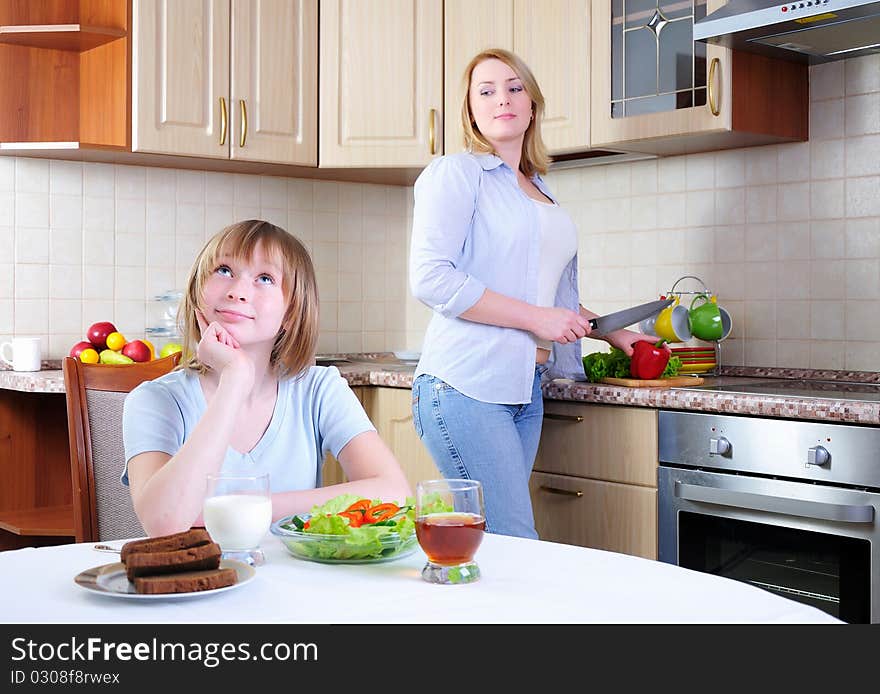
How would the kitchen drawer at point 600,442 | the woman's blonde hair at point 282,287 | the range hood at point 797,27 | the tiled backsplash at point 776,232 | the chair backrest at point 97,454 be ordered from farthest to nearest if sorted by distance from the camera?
A: the tiled backsplash at point 776,232 → the kitchen drawer at point 600,442 → the range hood at point 797,27 → the chair backrest at point 97,454 → the woman's blonde hair at point 282,287

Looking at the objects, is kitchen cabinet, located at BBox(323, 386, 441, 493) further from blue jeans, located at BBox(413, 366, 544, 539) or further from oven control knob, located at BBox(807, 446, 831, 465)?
oven control knob, located at BBox(807, 446, 831, 465)

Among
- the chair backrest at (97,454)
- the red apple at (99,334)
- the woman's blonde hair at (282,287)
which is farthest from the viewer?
the red apple at (99,334)

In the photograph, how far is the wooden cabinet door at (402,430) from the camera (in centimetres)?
307

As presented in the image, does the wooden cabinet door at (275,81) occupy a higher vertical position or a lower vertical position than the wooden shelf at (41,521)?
higher

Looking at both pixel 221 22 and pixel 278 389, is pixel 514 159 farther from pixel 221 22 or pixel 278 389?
pixel 221 22

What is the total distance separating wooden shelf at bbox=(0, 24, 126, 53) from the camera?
311cm

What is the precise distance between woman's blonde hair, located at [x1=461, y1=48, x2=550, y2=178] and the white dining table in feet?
4.58

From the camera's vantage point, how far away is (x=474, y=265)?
237cm

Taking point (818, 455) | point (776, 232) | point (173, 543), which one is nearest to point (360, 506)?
point (173, 543)

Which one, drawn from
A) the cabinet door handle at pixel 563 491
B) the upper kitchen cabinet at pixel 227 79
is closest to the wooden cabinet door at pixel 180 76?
the upper kitchen cabinet at pixel 227 79

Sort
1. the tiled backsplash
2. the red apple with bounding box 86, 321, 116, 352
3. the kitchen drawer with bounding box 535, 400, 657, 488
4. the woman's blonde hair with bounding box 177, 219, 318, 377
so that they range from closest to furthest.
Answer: the woman's blonde hair with bounding box 177, 219, 318, 377, the kitchen drawer with bounding box 535, 400, 657, 488, the tiled backsplash, the red apple with bounding box 86, 321, 116, 352

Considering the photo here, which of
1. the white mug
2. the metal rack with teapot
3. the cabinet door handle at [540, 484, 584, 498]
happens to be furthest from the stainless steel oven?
the white mug

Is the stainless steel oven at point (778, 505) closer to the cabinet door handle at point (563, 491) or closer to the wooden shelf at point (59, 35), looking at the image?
the cabinet door handle at point (563, 491)
